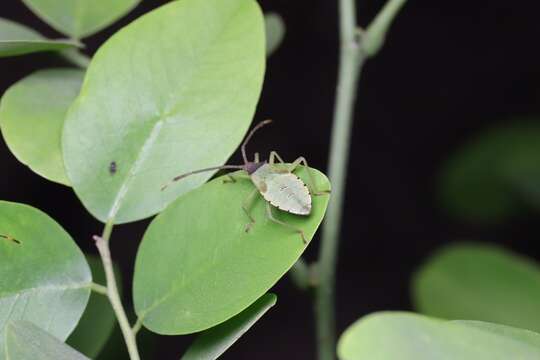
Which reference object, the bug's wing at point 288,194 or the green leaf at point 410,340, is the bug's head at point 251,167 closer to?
the bug's wing at point 288,194

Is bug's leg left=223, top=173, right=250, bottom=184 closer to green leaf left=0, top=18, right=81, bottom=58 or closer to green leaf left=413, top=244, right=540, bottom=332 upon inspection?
green leaf left=0, top=18, right=81, bottom=58

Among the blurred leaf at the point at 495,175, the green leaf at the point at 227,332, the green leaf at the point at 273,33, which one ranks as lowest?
the blurred leaf at the point at 495,175

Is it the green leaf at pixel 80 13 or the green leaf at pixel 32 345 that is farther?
the green leaf at pixel 80 13

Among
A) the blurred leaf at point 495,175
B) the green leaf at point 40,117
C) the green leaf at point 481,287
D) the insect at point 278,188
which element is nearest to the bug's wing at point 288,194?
the insect at point 278,188

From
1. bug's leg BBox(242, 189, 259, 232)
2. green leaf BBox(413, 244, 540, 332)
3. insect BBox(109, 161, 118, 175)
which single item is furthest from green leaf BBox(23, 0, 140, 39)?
green leaf BBox(413, 244, 540, 332)

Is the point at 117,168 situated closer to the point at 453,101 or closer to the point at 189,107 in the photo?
the point at 189,107

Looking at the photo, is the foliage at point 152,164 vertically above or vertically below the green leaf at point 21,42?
below

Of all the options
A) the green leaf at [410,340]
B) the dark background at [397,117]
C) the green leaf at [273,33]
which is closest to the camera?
the green leaf at [410,340]

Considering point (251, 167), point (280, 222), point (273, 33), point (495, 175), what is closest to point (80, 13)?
point (273, 33)
